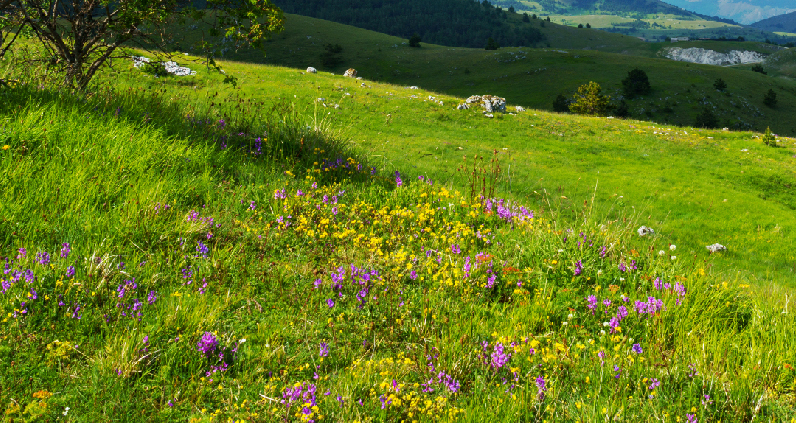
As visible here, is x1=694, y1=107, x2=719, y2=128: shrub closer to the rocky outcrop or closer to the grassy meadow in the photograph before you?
the grassy meadow

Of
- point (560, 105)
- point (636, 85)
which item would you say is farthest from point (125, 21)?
point (636, 85)

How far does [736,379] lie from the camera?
10.5 ft

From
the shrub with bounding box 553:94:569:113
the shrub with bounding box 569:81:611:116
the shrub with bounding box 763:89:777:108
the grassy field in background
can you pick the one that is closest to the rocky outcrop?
the grassy field in background

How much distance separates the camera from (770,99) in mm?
81188

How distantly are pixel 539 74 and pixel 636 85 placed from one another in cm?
1899

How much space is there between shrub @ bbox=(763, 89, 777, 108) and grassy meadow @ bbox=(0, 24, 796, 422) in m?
105

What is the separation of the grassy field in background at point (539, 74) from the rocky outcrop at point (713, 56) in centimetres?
9122

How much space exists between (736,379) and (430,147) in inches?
655

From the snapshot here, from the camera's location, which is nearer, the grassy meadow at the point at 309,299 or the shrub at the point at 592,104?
the grassy meadow at the point at 309,299

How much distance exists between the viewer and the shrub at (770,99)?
8119 cm

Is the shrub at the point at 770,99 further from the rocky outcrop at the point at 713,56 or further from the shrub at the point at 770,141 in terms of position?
the rocky outcrop at the point at 713,56

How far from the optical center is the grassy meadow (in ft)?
9.36

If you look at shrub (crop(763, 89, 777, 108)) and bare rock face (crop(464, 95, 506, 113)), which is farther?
shrub (crop(763, 89, 777, 108))

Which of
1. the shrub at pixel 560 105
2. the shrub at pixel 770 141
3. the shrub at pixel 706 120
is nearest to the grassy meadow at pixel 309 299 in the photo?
the shrub at pixel 770 141
